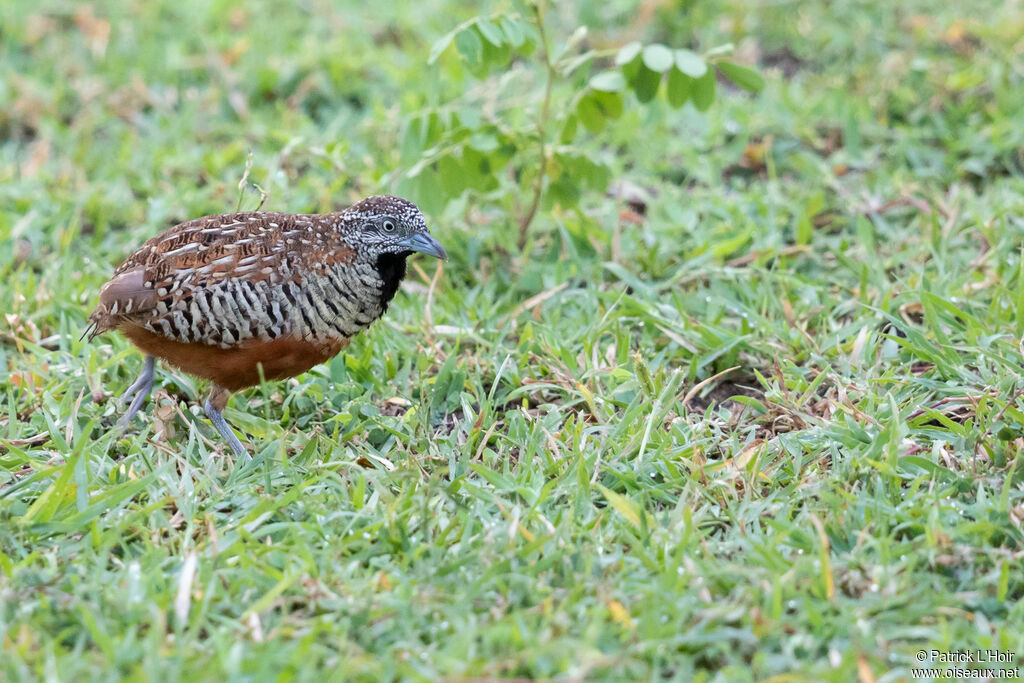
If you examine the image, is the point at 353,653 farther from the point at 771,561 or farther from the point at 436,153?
the point at 436,153

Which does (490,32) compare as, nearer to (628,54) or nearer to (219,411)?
(628,54)

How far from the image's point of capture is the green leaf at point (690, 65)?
514 centimetres

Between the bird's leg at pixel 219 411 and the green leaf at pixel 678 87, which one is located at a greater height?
the green leaf at pixel 678 87

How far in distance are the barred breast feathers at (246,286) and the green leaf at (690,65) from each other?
1809 millimetres

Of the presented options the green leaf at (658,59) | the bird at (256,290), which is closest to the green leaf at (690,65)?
the green leaf at (658,59)

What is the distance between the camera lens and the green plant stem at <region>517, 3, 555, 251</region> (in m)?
5.39

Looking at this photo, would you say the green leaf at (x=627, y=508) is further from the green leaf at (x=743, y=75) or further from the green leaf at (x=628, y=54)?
the green leaf at (x=743, y=75)

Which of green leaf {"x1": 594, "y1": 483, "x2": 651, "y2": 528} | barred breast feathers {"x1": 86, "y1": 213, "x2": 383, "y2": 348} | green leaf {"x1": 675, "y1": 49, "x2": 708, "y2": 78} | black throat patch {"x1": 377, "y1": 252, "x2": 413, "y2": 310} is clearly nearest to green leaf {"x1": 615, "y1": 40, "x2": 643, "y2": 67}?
green leaf {"x1": 675, "y1": 49, "x2": 708, "y2": 78}

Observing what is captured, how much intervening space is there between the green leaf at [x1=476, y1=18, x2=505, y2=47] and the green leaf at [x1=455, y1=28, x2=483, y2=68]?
0.04 meters

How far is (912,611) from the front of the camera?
332cm

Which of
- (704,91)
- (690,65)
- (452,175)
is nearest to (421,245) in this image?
(452,175)

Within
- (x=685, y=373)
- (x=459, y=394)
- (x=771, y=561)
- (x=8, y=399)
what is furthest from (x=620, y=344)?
(x=8, y=399)

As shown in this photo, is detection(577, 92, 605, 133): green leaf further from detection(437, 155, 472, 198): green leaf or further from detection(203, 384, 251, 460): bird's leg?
detection(203, 384, 251, 460): bird's leg

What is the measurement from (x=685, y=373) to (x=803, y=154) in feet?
8.31
